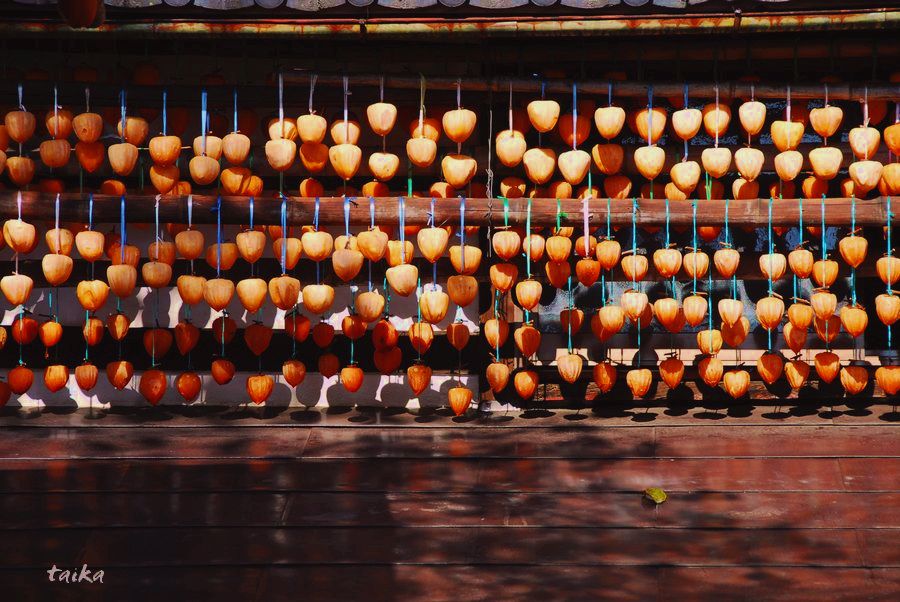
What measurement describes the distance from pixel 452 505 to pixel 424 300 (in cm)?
138

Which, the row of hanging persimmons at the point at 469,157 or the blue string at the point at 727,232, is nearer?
the row of hanging persimmons at the point at 469,157

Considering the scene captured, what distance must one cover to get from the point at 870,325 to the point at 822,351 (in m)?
0.48

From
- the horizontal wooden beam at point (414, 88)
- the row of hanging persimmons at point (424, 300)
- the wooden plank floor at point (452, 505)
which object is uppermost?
the horizontal wooden beam at point (414, 88)

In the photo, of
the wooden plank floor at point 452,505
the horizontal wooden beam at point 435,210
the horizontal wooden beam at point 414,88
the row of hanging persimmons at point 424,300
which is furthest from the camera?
the horizontal wooden beam at point 414,88

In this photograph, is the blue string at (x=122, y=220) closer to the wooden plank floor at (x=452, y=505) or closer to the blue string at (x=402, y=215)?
the wooden plank floor at (x=452, y=505)

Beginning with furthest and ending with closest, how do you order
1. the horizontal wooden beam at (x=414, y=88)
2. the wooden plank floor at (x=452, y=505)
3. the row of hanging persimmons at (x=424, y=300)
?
1. the horizontal wooden beam at (x=414, y=88)
2. the row of hanging persimmons at (x=424, y=300)
3. the wooden plank floor at (x=452, y=505)

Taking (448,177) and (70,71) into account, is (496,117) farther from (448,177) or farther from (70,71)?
(70,71)

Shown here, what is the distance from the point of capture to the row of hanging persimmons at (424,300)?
8.09 meters

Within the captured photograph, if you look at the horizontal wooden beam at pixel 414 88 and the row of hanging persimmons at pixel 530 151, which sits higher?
the horizontal wooden beam at pixel 414 88

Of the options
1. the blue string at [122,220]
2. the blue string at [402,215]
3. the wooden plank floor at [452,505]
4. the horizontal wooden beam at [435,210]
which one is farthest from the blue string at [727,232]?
the blue string at [122,220]

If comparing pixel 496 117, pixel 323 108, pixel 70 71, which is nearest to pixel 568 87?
pixel 496 117

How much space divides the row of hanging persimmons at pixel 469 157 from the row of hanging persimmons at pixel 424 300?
1.37 feet

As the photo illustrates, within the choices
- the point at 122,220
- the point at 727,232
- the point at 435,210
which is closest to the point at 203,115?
the point at 122,220

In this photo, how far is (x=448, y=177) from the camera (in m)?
8.23
